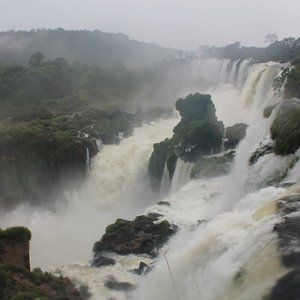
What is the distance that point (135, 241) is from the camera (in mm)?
18328

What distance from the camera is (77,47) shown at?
116688mm

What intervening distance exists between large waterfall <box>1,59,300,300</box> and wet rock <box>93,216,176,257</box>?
0.50m

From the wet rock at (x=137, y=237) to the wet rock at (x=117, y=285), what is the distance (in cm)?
211

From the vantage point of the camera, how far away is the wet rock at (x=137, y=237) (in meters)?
17.8

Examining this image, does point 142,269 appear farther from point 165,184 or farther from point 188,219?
point 165,184

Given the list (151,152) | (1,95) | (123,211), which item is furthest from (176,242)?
(1,95)

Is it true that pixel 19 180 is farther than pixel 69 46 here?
No

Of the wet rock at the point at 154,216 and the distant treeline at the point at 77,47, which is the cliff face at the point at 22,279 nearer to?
the wet rock at the point at 154,216

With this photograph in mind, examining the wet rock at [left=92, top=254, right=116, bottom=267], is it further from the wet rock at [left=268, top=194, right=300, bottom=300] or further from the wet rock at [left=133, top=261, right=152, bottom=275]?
the wet rock at [left=268, top=194, right=300, bottom=300]

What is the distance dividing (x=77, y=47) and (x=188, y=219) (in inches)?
4054

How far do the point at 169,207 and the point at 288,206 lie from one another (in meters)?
8.78

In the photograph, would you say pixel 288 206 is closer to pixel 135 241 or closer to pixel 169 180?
pixel 135 241

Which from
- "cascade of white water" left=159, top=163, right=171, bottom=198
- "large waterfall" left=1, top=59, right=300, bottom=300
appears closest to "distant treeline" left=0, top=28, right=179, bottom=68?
"large waterfall" left=1, top=59, right=300, bottom=300

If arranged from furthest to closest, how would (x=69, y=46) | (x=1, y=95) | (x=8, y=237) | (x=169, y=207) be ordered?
(x=69, y=46) → (x=1, y=95) → (x=169, y=207) → (x=8, y=237)
